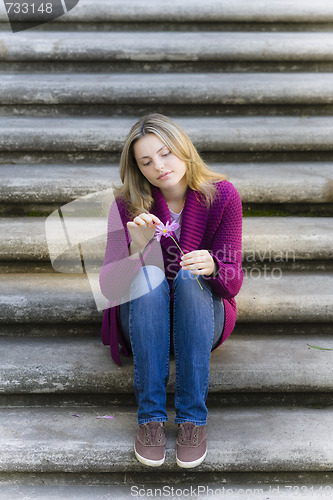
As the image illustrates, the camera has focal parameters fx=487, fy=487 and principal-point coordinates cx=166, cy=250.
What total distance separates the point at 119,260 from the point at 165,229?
19 cm

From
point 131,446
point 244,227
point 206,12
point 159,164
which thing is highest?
point 206,12

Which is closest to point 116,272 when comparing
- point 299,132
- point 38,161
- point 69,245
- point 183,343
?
point 183,343

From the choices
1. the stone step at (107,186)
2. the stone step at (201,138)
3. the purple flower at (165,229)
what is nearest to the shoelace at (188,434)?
the purple flower at (165,229)

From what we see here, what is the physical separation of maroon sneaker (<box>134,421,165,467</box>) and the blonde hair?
0.70 m

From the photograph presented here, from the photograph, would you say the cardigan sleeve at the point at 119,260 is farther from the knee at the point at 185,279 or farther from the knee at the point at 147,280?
the knee at the point at 185,279

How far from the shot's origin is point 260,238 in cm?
209

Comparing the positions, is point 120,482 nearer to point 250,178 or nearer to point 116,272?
point 116,272

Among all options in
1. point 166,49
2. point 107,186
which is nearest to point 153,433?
point 107,186

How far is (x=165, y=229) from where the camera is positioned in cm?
155

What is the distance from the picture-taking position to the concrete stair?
5.00 ft

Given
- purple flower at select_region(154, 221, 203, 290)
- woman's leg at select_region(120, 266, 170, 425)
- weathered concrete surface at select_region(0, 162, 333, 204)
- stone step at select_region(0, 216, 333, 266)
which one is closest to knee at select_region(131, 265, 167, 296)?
woman's leg at select_region(120, 266, 170, 425)

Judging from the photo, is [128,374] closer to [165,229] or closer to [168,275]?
[168,275]

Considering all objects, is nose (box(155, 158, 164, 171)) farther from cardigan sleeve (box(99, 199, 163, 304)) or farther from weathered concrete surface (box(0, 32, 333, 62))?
weathered concrete surface (box(0, 32, 333, 62))

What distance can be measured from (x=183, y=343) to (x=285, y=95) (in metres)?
1.71
